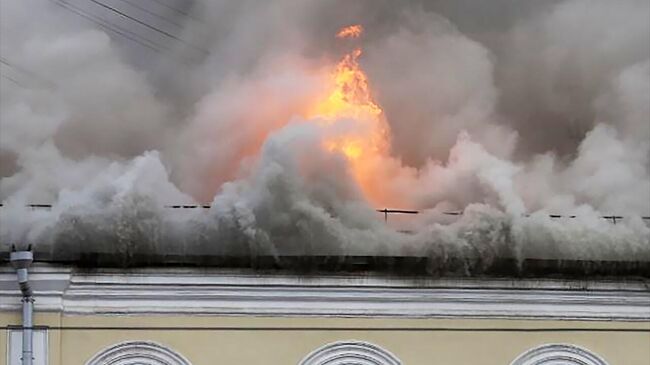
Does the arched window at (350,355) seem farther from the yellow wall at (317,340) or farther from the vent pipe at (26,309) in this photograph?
the vent pipe at (26,309)

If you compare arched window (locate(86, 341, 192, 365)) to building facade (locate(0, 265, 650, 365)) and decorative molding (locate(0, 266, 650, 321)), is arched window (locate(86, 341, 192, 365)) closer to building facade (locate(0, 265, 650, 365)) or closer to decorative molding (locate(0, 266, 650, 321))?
building facade (locate(0, 265, 650, 365))

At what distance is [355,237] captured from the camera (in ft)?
44.0

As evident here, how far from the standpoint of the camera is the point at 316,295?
1239 centimetres

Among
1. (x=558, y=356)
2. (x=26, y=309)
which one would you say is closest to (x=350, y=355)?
(x=558, y=356)

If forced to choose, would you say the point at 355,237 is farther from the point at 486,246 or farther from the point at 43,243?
the point at 43,243

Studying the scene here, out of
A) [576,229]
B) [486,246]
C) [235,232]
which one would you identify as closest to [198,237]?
[235,232]

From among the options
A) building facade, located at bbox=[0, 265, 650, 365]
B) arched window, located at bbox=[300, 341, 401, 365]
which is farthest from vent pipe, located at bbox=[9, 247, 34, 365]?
arched window, located at bbox=[300, 341, 401, 365]

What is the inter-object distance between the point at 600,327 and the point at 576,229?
1.49 meters

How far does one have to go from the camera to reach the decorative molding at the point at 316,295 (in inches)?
472

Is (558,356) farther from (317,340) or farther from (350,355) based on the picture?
(317,340)

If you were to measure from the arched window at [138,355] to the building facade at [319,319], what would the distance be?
0.01 m

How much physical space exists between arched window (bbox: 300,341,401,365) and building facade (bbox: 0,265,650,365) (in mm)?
12

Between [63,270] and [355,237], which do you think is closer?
[63,270]

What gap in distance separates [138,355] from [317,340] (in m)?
2.05
